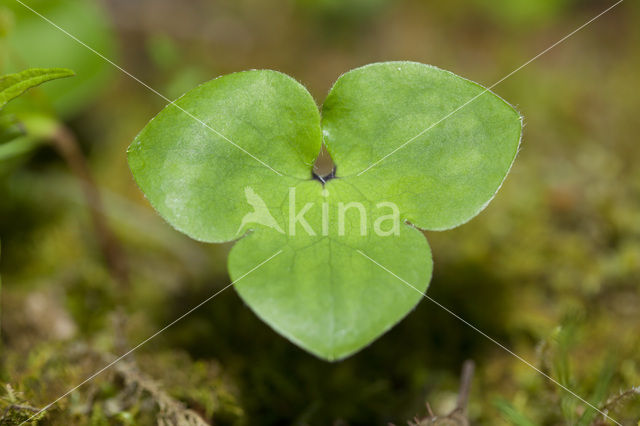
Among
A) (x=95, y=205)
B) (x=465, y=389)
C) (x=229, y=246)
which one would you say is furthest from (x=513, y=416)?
(x=95, y=205)

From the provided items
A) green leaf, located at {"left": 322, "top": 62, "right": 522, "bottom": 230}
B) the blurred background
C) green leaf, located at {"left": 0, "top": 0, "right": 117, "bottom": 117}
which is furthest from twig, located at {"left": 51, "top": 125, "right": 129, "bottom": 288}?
green leaf, located at {"left": 322, "top": 62, "right": 522, "bottom": 230}

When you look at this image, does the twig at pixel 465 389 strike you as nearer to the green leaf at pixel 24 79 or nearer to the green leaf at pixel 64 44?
the green leaf at pixel 24 79

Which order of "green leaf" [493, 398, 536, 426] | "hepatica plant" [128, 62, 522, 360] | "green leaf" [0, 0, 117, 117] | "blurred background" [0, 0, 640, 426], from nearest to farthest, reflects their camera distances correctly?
1. "hepatica plant" [128, 62, 522, 360]
2. "green leaf" [493, 398, 536, 426]
3. "blurred background" [0, 0, 640, 426]
4. "green leaf" [0, 0, 117, 117]

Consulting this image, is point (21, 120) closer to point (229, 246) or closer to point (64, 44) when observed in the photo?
point (64, 44)

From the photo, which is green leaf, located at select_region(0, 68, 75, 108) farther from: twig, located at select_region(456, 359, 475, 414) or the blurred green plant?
twig, located at select_region(456, 359, 475, 414)

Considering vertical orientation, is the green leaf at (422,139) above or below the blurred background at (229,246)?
above

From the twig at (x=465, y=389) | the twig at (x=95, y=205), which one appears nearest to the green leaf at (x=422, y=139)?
the twig at (x=465, y=389)
